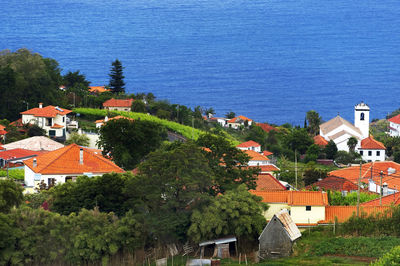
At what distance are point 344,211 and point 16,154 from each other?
29397mm

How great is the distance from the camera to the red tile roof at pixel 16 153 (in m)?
56.2

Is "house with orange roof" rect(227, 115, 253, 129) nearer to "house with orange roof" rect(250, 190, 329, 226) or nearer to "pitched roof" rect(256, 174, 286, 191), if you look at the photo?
"pitched roof" rect(256, 174, 286, 191)

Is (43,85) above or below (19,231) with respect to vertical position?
above

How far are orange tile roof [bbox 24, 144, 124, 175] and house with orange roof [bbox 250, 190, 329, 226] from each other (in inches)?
518

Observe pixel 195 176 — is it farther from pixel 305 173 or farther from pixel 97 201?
pixel 305 173

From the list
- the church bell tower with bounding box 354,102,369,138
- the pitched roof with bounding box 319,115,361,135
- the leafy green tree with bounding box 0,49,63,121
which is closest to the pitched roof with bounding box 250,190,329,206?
the leafy green tree with bounding box 0,49,63,121

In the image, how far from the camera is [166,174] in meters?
33.5

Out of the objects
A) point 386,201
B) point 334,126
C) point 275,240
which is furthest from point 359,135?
point 275,240

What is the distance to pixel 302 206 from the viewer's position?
117 feet

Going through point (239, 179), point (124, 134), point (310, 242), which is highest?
point (124, 134)

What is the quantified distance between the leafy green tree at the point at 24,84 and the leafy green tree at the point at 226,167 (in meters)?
40.3

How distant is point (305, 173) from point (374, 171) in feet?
20.7

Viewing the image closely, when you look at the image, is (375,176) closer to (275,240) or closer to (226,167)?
(226,167)

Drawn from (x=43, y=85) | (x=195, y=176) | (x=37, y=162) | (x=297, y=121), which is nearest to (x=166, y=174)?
(x=195, y=176)
